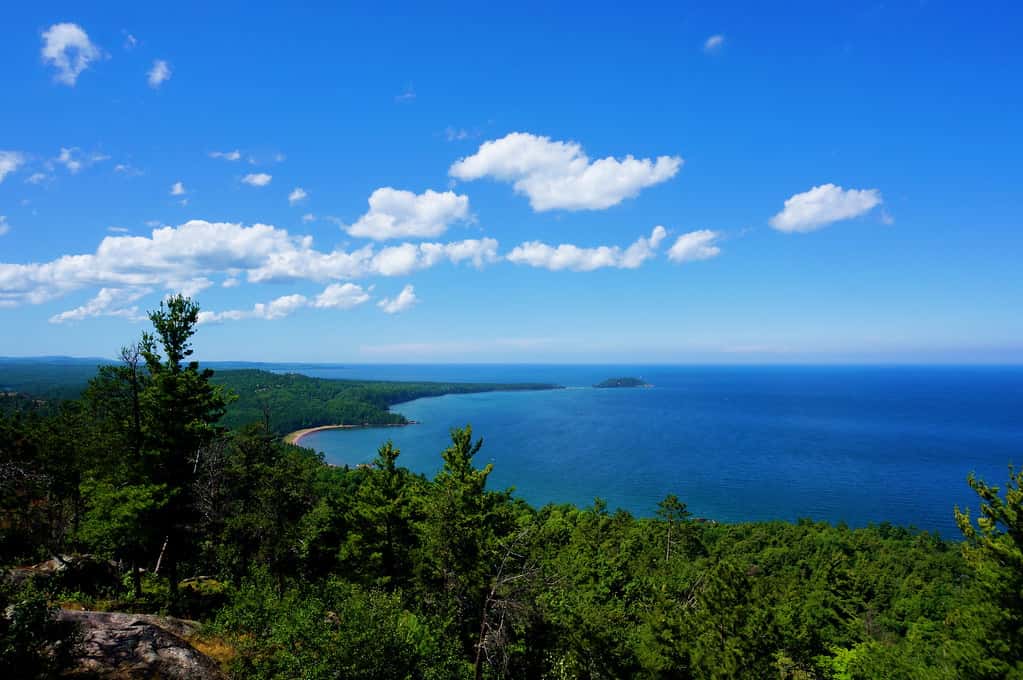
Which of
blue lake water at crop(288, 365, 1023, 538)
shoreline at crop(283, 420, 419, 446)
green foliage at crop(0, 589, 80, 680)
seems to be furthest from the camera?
shoreline at crop(283, 420, 419, 446)

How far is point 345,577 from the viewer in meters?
24.4

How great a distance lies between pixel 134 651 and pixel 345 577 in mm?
14702

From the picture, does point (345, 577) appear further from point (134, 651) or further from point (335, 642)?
point (335, 642)

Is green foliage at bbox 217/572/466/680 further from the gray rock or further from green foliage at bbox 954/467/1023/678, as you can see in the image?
green foliage at bbox 954/467/1023/678

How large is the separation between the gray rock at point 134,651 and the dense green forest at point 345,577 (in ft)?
2.68

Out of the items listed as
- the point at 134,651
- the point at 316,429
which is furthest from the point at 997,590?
the point at 316,429

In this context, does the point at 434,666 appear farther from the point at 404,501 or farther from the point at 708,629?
the point at 404,501

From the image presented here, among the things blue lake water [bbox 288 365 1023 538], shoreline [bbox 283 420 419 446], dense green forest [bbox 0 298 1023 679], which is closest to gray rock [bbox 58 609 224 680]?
dense green forest [bbox 0 298 1023 679]

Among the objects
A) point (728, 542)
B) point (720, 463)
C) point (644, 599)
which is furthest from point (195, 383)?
point (720, 463)

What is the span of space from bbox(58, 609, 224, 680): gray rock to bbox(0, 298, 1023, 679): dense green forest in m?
0.82

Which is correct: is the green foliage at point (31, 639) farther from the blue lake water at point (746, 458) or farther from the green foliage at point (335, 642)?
the blue lake water at point (746, 458)

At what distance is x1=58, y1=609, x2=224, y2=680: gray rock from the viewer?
10023mm

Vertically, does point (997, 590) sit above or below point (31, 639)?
below

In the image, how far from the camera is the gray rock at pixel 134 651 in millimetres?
10023
